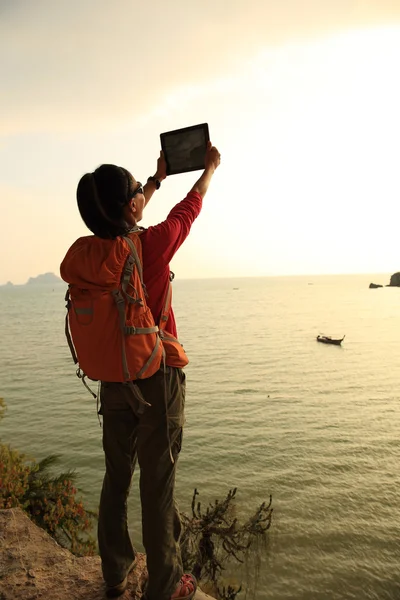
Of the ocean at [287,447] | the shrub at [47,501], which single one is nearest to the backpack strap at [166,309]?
the shrub at [47,501]

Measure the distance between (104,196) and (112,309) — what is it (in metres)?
0.71

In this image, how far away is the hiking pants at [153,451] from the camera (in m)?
2.84

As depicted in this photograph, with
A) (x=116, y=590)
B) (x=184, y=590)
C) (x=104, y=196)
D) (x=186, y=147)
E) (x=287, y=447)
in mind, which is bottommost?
(x=287, y=447)

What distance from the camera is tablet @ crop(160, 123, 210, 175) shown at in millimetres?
2877

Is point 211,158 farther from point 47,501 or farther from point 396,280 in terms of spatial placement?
point 396,280

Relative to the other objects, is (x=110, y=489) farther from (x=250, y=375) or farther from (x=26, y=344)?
(x=26, y=344)

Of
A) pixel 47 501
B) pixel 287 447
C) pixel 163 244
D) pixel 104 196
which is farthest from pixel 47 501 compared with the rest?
pixel 287 447

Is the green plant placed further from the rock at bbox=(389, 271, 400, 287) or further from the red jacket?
the rock at bbox=(389, 271, 400, 287)

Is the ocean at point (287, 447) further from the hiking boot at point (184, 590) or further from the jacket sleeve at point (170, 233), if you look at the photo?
the jacket sleeve at point (170, 233)

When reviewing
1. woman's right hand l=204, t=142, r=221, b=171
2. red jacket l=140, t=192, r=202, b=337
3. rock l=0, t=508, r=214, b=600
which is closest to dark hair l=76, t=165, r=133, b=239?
red jacket l=140, t=192, r=202, b=337

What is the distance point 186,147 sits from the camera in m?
2.97

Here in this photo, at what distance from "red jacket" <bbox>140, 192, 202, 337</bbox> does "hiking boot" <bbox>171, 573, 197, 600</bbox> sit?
1.94m

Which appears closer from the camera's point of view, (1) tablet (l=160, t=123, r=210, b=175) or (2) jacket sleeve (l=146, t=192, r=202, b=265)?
(2) jacket sleeve (l=146, t=192, r=202, b=265)

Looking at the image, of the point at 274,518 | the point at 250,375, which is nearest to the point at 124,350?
the point at 274,518
